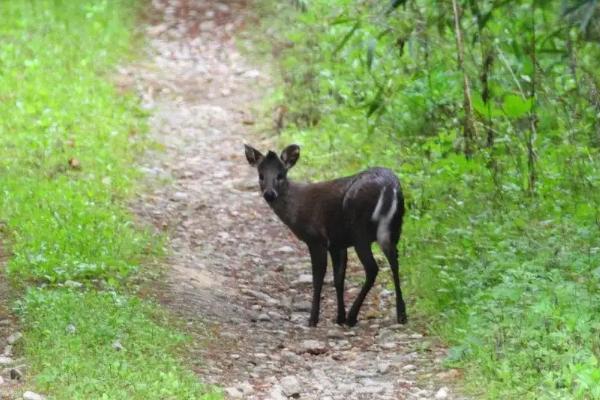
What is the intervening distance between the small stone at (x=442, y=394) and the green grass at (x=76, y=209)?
134 centimetres

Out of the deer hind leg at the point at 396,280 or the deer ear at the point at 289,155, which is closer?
the deer hind leg at the point at 396,280

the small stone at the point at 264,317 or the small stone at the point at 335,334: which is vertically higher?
the small stone at the point at 264,317

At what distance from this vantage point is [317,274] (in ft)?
29.8

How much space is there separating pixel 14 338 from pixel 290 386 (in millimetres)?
1872

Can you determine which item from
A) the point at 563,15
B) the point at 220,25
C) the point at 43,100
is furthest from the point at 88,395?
the point at 220,25

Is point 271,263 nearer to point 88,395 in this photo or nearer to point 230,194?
point 230,194

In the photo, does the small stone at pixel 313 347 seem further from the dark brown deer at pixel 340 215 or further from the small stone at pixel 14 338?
the small stone at pixel 14 338

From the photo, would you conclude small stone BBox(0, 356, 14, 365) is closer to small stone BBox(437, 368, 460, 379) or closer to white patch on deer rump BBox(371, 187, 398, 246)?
small stone BBox(437, 368, 460, 379)

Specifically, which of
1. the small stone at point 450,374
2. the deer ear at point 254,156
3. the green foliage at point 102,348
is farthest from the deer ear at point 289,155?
the small stone at point 450,374

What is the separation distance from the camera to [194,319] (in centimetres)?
848

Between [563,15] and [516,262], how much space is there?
9.84ft

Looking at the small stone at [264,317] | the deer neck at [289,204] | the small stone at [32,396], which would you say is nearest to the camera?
the small stone at [32,396]

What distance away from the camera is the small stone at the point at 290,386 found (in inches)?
280

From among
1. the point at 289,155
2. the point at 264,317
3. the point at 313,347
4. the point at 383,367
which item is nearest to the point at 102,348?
the point at 313,347
